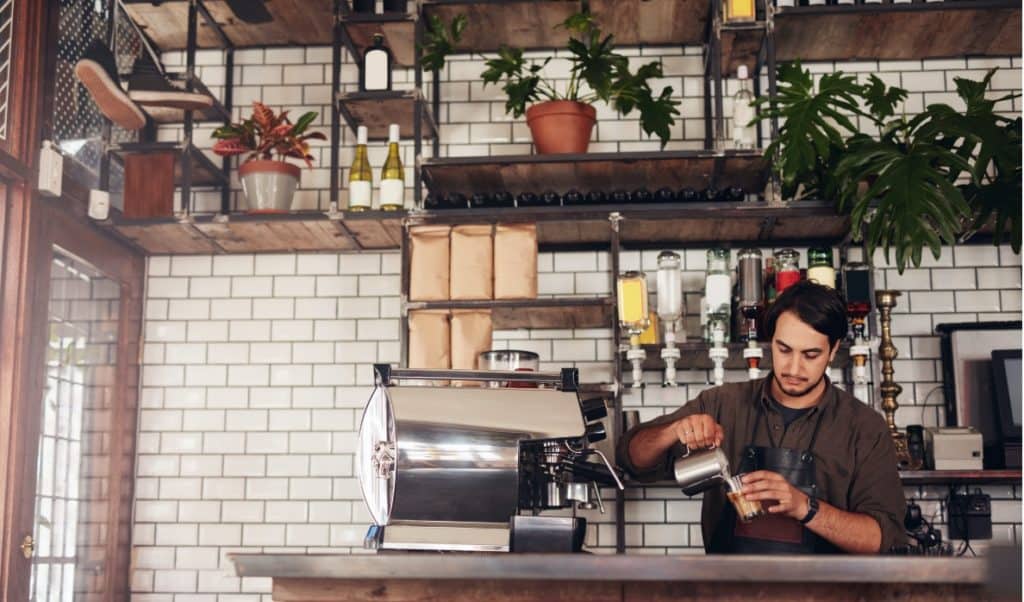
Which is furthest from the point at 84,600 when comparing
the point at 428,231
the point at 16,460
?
the point at 428,231

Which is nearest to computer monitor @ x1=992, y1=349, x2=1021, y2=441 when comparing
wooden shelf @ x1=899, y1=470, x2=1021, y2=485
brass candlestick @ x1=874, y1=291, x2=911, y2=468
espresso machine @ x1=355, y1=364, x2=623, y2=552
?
wooden shelf @ x1=899, y1=470, x2=1021, y2=485

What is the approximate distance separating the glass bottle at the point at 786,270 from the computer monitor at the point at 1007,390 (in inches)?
31.2

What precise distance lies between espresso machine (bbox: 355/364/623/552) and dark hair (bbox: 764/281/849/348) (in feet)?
2.34

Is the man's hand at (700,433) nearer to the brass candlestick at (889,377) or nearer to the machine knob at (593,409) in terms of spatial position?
the machine knob at (593,409)

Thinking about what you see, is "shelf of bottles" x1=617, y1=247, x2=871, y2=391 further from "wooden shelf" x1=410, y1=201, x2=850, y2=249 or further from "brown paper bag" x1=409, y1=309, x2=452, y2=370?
"brown paper bag" x1=409, y1=309, x2=452, y2=370

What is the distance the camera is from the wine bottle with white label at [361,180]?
13.6 ft

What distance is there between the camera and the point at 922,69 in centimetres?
446

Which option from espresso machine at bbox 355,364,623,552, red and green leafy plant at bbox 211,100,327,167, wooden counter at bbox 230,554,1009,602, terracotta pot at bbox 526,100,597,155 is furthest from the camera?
red and green leafy plant at bbox 211,100,327,167

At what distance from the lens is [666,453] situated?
126 inches

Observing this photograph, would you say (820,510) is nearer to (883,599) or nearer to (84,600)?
(883,599)

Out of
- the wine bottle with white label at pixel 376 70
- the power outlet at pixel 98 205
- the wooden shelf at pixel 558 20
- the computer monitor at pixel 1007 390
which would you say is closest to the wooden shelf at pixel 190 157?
the power outlet at pixel 98 205

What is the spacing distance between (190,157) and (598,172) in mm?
1507

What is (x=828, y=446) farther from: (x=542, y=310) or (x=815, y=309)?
(x=542, y=310)

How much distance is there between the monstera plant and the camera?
3.58m
